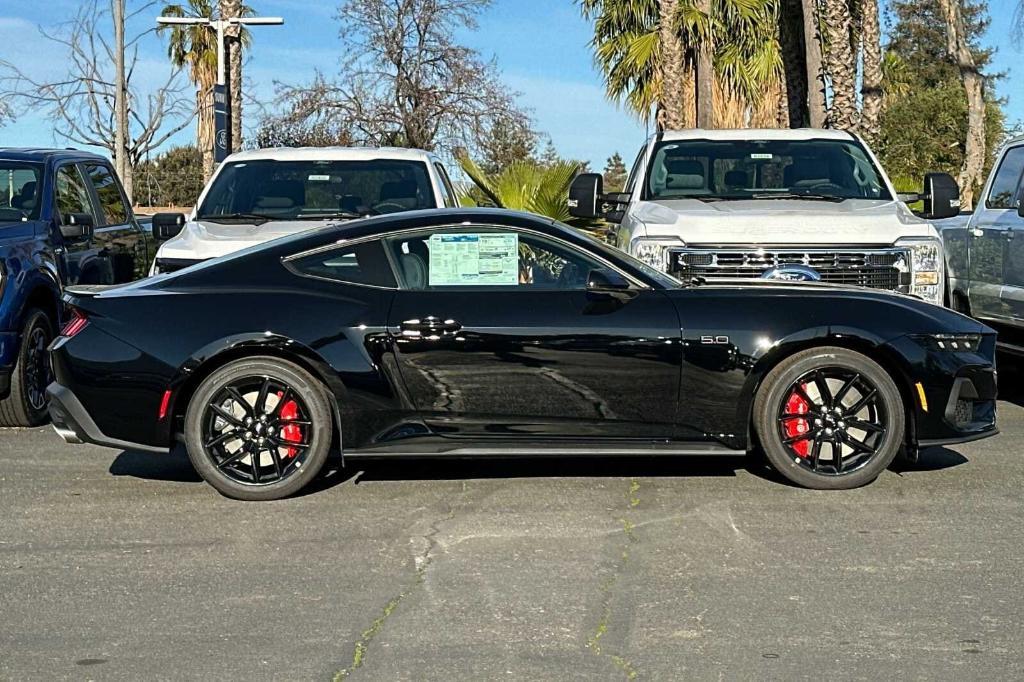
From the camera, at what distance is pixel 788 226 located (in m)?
9.99

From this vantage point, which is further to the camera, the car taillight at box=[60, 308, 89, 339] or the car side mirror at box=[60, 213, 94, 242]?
the car side mirror at box=[60, 213, 94, 242]

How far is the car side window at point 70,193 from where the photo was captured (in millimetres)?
11117

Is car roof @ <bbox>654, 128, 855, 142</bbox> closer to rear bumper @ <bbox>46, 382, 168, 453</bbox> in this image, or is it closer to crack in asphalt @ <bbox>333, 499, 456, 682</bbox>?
crack in asphalt @ <bbox>333, 499, 456, 682</bbox>

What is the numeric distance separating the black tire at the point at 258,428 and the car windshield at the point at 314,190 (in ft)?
Answer: 13.2

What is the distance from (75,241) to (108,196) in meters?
1.72

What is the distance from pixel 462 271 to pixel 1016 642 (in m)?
3.47

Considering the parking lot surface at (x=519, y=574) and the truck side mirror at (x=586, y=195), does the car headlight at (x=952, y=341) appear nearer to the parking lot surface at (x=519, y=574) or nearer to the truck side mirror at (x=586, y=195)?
the parking lot surface at (x=519, y=574)

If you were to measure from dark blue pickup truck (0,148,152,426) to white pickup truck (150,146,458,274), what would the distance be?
2.20ft

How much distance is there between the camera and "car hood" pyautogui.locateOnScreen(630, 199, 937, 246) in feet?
32.6

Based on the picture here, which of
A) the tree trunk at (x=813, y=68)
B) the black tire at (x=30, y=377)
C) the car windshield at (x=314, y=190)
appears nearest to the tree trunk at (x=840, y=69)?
the tree trunk at (x=813, y=68)

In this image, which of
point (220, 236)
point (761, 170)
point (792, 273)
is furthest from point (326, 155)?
point (792, 273)

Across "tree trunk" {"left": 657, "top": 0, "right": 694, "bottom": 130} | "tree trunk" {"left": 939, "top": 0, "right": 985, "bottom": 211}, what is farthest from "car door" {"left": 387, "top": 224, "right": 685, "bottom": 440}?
"tree trunk" {"left": 939, "top": 0, "right": 985, "bottom": 211}

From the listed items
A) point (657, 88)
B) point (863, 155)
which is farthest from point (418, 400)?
point (657, 88)

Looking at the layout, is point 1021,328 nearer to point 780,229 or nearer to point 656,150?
point 780,229
